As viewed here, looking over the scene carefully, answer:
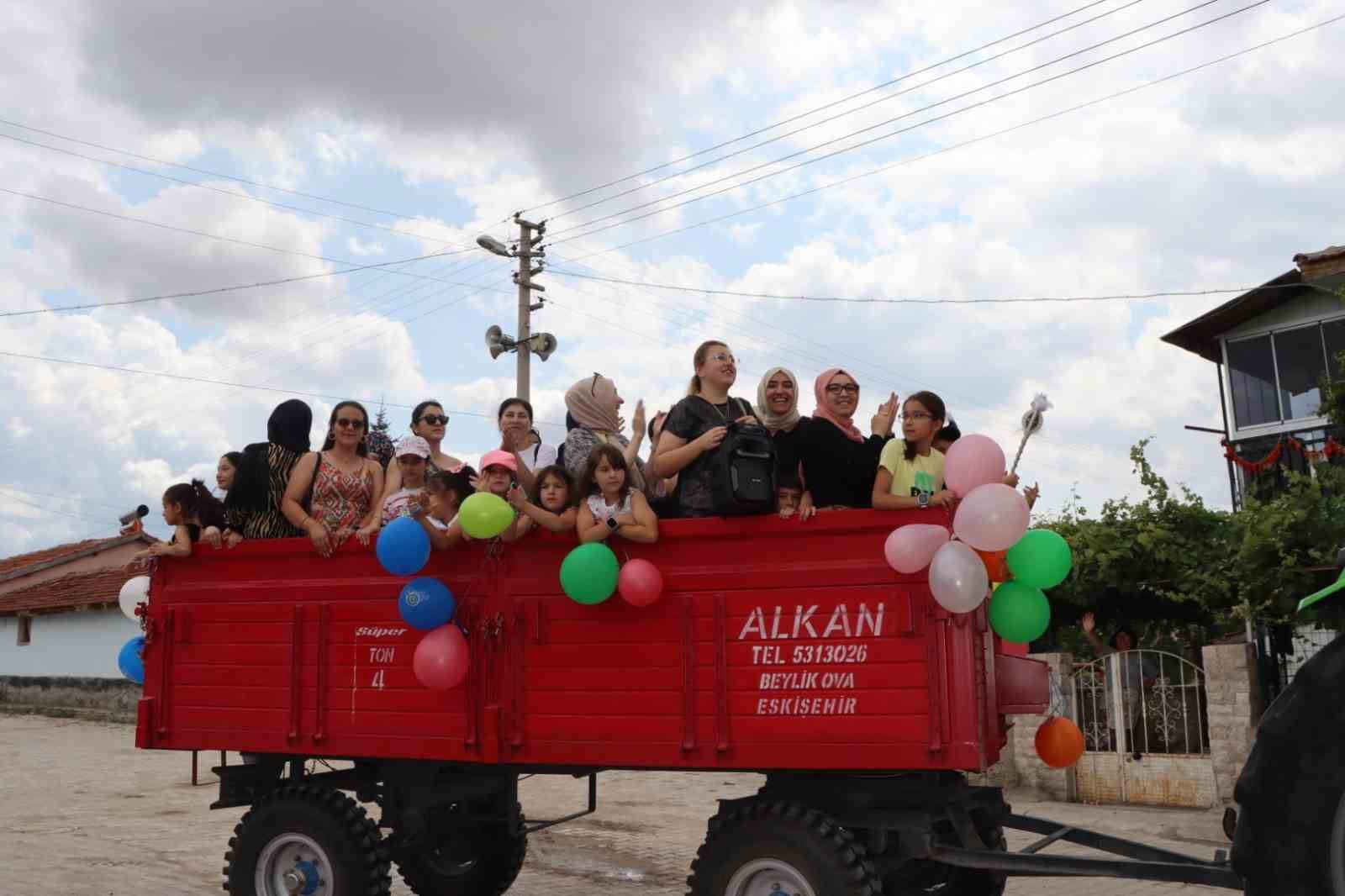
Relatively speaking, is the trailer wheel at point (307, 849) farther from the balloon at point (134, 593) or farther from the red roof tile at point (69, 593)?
the red roof tile at point (69, 593)

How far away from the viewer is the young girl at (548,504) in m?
5.50

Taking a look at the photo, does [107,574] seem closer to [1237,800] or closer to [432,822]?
[432,822]

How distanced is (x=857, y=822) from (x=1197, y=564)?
10.3 m

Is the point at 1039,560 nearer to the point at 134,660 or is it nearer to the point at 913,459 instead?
the point at 913,459

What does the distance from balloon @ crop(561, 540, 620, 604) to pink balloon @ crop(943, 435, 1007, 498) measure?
4.99ft

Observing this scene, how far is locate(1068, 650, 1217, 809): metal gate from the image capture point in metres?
11.1

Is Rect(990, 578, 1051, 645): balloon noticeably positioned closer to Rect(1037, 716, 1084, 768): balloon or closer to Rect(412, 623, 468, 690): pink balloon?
Rect(1037, 716, 1084, 768): balloon

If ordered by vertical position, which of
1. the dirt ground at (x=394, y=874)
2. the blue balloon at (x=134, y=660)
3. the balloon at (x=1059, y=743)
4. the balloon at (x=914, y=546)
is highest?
the balloon at (x=914, y=546)

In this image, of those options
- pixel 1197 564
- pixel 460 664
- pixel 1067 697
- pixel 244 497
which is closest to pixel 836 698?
pixel 460 664

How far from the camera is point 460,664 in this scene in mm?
5543

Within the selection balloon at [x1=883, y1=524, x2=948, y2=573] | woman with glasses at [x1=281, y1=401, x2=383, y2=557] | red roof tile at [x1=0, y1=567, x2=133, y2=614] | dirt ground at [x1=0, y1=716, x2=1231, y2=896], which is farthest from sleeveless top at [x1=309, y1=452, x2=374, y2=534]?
red roof tile at [x1=0, y1=567, x2=133, y2=614]

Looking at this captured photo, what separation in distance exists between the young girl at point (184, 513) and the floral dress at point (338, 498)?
684 millimetres

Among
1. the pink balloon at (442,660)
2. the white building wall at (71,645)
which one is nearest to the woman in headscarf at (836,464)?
the pink balloon at (442,660)

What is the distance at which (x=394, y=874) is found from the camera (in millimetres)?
8633
